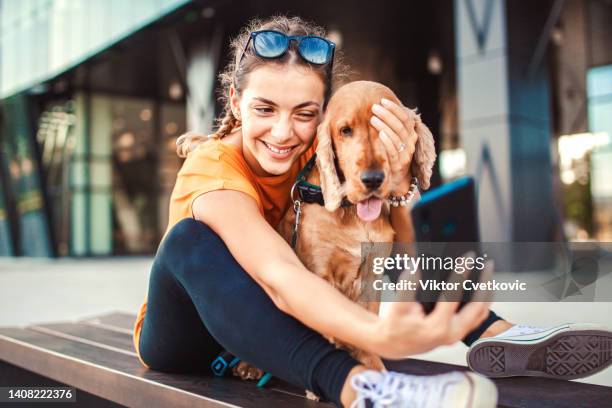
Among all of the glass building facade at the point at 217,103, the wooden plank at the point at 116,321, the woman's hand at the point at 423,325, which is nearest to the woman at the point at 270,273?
the woman's hand at the point at 423,325

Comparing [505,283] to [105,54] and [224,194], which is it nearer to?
[224,194]

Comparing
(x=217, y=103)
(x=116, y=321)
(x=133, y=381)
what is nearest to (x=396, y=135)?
(x=133, y=381)

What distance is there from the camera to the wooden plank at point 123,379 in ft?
5.09

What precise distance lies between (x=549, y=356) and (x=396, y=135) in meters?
0.80

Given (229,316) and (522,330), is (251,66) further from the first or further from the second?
(522,330)

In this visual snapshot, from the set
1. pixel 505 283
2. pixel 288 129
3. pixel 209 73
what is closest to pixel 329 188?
pixel 288 129

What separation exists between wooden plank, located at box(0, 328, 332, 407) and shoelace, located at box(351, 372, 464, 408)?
0.91ft

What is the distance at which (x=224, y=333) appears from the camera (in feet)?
4.80

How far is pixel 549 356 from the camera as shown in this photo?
1654mm

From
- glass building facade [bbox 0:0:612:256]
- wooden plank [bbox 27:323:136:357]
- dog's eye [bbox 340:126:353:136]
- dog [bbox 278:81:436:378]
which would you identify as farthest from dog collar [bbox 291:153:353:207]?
wooden plank [bbox 27:323:136:357]

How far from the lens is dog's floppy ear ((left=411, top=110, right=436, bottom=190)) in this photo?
148 centimetres

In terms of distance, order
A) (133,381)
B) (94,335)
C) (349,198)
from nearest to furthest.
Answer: (349,198), (133,381), (94,335)

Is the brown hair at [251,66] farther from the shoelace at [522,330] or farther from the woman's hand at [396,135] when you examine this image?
the shoelace at [522,330]

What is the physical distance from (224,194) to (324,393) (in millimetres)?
557
